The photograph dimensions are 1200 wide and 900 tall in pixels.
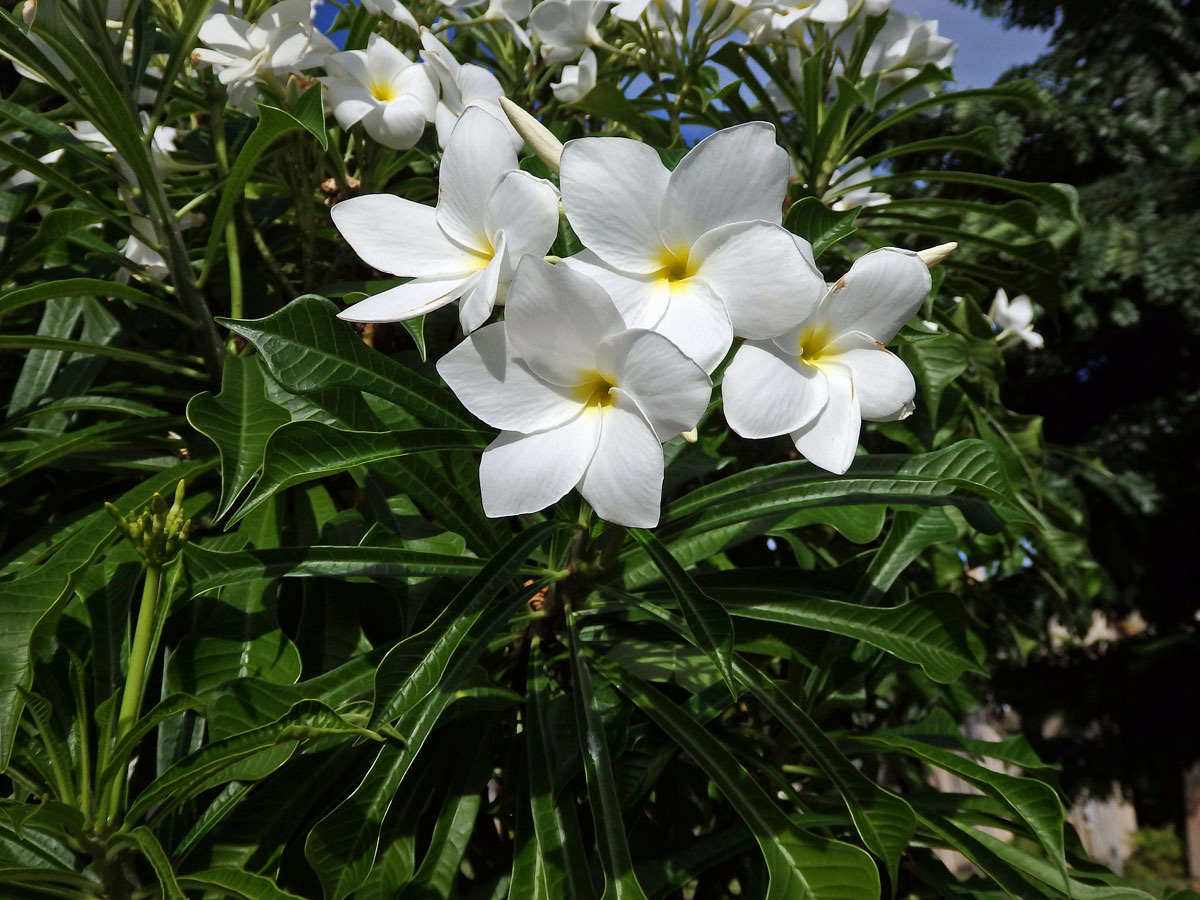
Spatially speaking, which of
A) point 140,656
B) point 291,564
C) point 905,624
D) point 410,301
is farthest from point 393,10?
point 905,624

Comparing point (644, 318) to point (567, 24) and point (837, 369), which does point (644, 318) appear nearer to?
point (837, 369)

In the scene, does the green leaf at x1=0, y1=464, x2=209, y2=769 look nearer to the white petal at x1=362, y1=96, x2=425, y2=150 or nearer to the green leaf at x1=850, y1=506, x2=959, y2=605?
the white petal at x1=362, y1=96, x2=425, y2=150

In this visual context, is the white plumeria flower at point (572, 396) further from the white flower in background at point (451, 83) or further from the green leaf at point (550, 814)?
the white flower in background at point (451, 83)

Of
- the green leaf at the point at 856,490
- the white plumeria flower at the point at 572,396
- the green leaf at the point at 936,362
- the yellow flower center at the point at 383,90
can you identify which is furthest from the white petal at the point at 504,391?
the green leaf at the point at 936,362

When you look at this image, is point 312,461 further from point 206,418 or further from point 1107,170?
point 1107,170

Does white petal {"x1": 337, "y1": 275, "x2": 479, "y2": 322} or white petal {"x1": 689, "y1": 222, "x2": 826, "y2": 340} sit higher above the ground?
white petal {"x1": 689, "y1": 222, "x2": 826, "y2": 340}

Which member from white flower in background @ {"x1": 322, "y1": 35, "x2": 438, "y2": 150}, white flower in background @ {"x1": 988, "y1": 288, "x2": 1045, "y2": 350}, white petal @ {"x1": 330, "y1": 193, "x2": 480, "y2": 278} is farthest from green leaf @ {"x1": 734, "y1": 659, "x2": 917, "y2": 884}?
white flower in background @ {"x1": 988, "y1": 288, "x2": 1045, "y2": 350}
